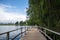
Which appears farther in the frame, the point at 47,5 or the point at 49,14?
the point at 49,14

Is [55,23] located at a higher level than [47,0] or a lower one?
lower

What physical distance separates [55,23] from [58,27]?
4.55 ft

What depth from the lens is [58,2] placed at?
1664 centimetres

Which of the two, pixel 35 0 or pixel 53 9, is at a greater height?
pixel 35 0

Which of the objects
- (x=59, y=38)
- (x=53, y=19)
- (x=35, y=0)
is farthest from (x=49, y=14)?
(x=59, y=38)

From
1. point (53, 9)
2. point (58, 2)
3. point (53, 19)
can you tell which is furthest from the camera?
point (53, 19)

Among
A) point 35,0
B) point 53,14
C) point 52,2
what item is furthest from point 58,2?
point 35,0

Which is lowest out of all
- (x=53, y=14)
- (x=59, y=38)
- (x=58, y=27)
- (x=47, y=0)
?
(x=59, y=38)

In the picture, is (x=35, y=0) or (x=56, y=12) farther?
(x=35, y=0)

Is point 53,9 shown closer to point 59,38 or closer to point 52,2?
point 52,2

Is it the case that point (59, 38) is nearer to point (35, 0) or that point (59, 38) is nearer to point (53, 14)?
point (53, 14)

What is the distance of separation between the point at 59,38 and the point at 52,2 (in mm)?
3604

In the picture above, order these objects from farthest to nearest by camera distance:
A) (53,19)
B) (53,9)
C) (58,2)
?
(53,19) < (53,9) < (58,2)

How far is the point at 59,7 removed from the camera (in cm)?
1788
